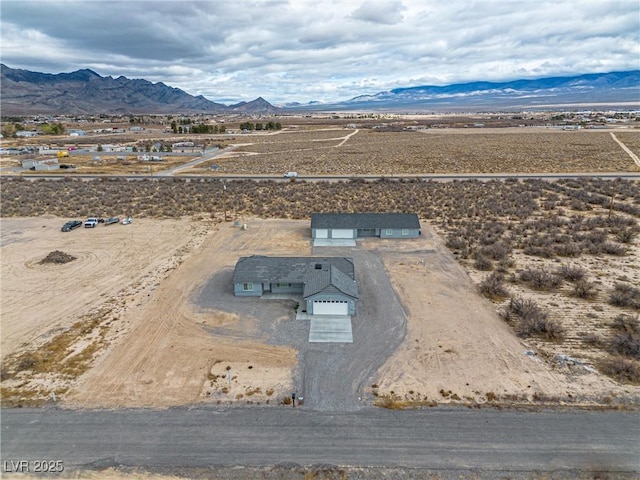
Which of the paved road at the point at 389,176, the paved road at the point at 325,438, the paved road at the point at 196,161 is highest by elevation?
the paved road at the point at 196,161

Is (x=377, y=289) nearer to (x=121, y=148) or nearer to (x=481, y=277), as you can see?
(x=481, y=277)

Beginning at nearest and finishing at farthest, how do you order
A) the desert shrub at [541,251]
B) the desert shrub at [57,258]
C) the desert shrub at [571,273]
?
the desert shrub at [571,273] → the desert shrub at [541,251] → the desert shrub at [57,258]

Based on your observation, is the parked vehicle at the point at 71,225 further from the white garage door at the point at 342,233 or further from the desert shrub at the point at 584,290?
the desert shrub at the point at 584,290

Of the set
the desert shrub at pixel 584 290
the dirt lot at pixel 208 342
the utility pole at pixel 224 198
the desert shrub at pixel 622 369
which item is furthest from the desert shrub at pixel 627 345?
the utility pole at pixel 224 198

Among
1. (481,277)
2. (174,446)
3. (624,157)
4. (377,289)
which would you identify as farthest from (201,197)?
(624,157)

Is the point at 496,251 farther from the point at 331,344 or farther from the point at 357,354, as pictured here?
the point at 331,344

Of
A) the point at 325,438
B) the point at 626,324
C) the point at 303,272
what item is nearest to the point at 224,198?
the point at 303,272
